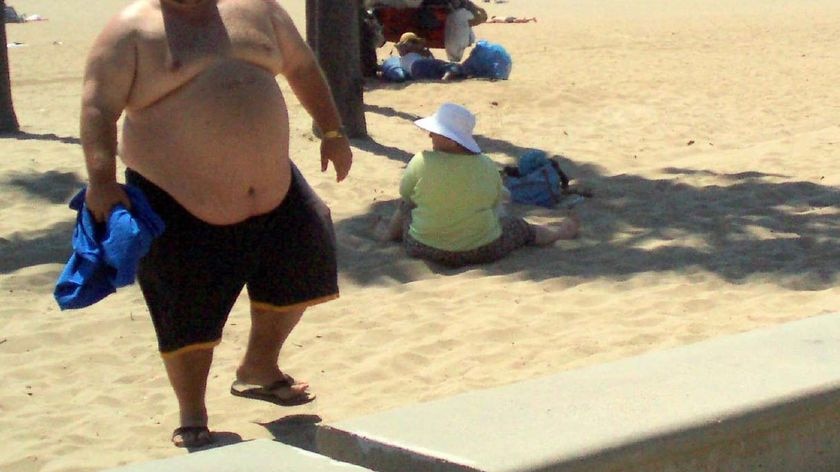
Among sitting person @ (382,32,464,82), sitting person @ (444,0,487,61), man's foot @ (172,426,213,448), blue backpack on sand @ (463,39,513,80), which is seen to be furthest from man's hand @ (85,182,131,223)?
sitting person @ (444,0,487,61)

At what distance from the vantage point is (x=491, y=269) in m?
6.47

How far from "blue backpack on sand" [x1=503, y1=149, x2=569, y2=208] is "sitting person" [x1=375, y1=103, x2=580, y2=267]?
1.23 m

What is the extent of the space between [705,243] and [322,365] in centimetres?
248

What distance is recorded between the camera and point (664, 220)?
24.1 ft

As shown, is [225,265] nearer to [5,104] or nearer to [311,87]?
[311,87]

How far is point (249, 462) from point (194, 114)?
1442 mm

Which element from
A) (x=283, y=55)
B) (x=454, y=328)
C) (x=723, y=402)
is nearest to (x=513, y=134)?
(x=454, y=328)

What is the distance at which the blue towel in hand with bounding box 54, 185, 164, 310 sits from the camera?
12.4 ft

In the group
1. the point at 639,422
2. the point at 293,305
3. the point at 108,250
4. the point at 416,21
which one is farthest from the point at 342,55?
the point at 639,422

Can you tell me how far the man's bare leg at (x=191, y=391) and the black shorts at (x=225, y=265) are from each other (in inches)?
2.2

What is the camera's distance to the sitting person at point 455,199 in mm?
6379

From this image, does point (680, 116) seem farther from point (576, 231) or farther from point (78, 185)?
point (78, 185)

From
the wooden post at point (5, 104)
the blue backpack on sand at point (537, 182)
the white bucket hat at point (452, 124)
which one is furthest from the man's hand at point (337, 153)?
the wooden post at point (5, 104)

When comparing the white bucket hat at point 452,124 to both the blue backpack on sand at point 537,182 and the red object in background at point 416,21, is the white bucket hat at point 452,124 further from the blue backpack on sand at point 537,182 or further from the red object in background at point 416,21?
the red object in background at point 416,21
